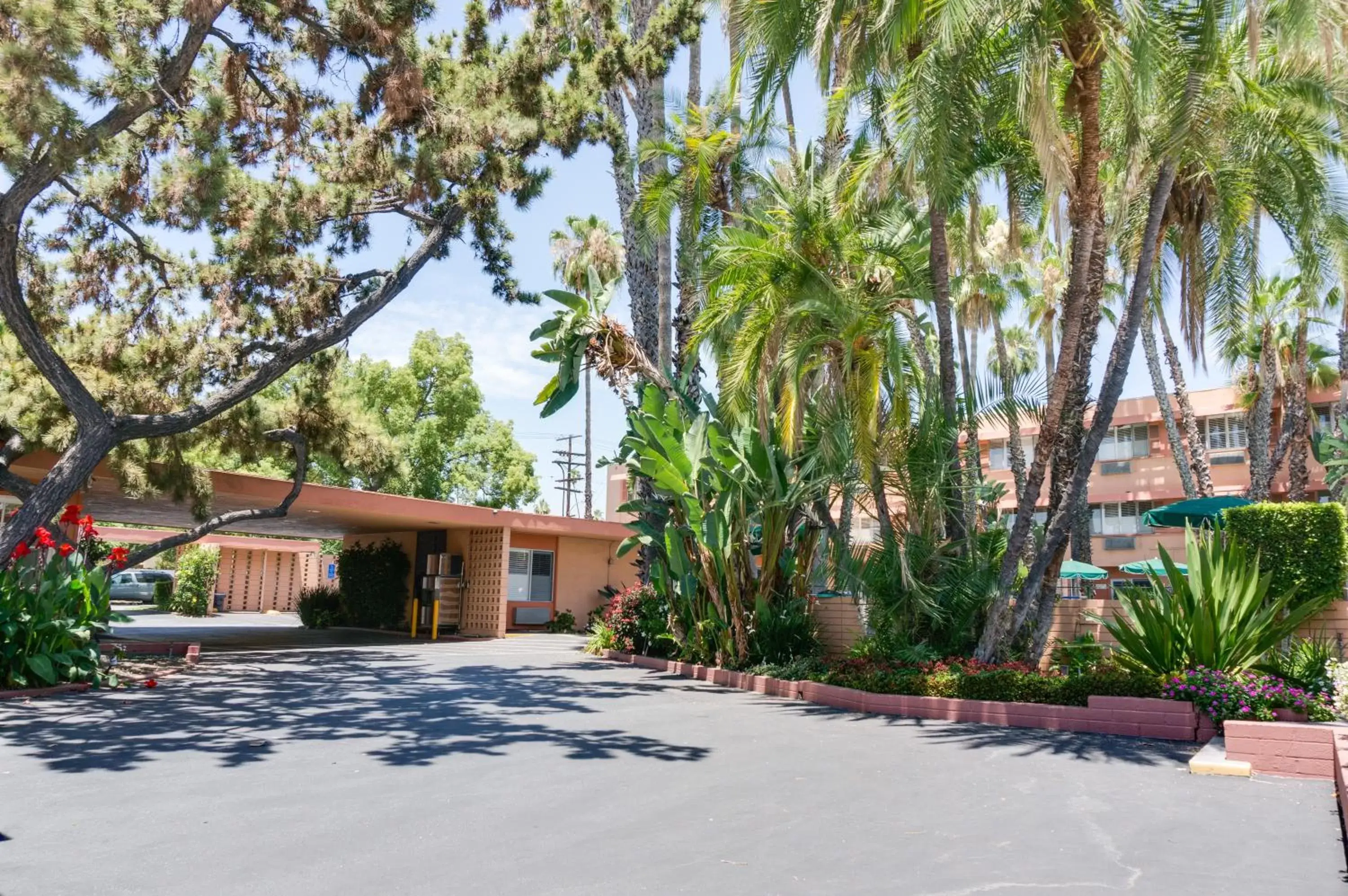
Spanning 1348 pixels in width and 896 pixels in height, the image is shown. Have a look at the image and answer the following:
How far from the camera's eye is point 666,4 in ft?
43.7

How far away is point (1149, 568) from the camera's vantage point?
10.1 metres

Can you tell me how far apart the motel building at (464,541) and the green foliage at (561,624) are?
0.29 meters

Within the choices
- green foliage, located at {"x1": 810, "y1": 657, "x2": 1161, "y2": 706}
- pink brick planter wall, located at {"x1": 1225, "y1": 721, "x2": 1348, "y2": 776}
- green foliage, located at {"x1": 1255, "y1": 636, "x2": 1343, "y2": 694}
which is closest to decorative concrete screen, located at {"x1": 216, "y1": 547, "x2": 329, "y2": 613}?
green foliage, located at {"x1": 810, "y1": 657, "x2": 1161, "y2": 706}

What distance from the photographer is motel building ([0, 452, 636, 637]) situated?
19.4 metres

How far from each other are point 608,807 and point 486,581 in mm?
18288

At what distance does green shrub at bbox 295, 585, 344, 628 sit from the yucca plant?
74.6ft

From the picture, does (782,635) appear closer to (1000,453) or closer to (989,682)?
(989,682)

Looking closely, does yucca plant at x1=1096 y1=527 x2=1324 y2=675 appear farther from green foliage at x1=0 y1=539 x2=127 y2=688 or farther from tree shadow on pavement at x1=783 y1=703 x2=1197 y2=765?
green foliage at x1=0 y1=539 x2=127 y2=688

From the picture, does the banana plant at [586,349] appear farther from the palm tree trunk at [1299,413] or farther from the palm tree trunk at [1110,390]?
the palm tree trunk at [1299,413]

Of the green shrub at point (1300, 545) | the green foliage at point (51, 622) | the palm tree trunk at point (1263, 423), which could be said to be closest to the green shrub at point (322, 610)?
the green foliage at point (51, 622)

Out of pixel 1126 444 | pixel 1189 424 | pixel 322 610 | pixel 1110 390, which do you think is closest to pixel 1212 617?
pixel 1110 390

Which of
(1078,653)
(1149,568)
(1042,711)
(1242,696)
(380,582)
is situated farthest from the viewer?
(380,582)

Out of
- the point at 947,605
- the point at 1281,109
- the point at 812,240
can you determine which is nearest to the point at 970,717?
the point at 947,605

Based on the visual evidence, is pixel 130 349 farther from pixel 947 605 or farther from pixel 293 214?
pixel 947 605
